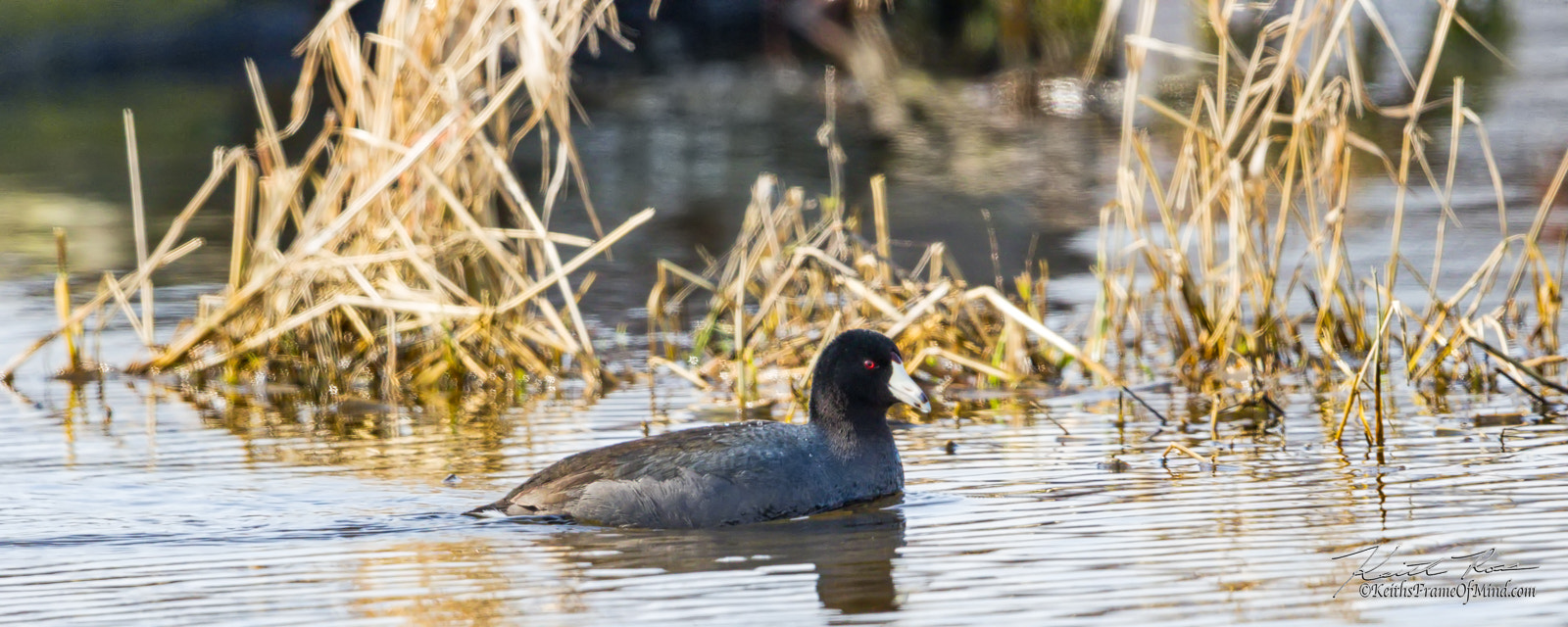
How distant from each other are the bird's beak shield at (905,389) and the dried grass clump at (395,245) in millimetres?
2007

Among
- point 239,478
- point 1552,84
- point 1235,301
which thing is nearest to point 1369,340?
point 1235,301

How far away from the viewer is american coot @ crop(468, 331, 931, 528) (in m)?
6.52

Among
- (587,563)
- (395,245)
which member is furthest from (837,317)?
(587,563)

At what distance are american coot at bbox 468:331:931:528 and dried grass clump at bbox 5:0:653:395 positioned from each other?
191 centimetres

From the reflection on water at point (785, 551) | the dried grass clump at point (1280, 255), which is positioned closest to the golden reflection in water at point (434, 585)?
the reflection on water at point (785, 551)

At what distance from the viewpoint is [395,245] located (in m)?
9.39

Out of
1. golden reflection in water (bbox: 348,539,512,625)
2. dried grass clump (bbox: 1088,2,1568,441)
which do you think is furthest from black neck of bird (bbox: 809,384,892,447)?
dried grass clump (bbox: 1088,2,1568,441)

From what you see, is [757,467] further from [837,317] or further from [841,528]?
[837,317]

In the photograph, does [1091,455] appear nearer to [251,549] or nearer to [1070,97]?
[251,549]

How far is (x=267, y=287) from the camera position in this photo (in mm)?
9508

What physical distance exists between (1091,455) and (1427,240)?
6864 mm

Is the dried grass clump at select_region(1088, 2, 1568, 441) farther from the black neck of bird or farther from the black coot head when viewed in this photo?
the black neck of bird

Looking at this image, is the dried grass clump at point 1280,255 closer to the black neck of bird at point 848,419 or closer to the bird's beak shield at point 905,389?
the bird's beak shield at point 905,389

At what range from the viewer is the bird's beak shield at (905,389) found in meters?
6.94
